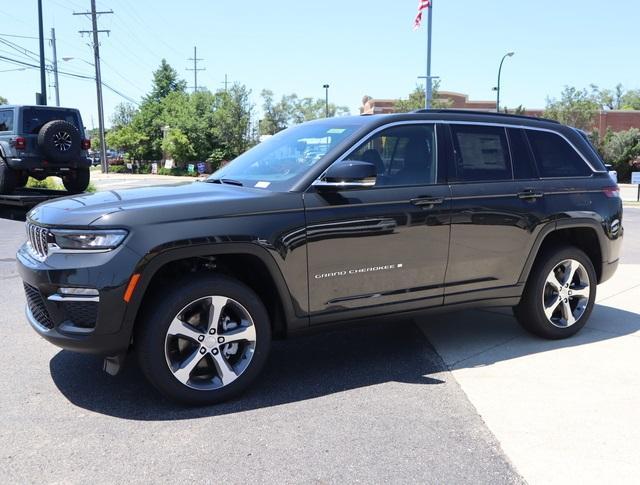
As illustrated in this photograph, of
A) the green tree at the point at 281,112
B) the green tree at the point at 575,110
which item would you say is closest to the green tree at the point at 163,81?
the green tree at the point at 281,112

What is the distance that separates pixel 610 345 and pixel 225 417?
330cm

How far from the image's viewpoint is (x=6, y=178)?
1258 centimetres

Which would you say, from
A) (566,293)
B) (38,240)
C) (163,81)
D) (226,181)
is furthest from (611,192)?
(163,81)

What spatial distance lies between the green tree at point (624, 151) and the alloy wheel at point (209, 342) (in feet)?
156

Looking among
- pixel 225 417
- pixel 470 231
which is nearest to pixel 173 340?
pixel 225 417

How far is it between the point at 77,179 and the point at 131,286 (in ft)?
37.9

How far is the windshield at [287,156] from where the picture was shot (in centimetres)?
413

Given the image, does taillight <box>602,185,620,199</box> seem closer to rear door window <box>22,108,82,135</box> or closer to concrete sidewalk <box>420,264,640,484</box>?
concrete sidewalk <box>420,264,640,484</box>

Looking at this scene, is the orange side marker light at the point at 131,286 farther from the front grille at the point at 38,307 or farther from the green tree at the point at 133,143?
the green tree at the point at 133,143

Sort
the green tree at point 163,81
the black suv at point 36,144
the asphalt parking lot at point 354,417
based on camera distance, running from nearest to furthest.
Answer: the asphalt parking lot at point 354,417 → the black suv at point 36,144 → the green tree at point 163,81

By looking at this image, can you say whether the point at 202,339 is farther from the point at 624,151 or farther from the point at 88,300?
the point at 624,151

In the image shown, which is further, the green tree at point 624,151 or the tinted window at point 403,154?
the green tree at point 624,151

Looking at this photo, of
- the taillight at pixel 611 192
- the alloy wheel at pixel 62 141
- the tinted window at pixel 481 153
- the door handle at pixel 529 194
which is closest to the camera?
the tinted window at pixel 481 153

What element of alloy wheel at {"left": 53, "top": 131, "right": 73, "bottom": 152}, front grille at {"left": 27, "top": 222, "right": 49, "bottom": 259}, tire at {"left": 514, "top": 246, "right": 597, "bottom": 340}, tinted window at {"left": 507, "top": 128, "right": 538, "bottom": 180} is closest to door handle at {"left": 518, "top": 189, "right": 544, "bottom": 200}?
tinted window at {"left": 507, "top": 128, "right": 538, "bottom": 180}
